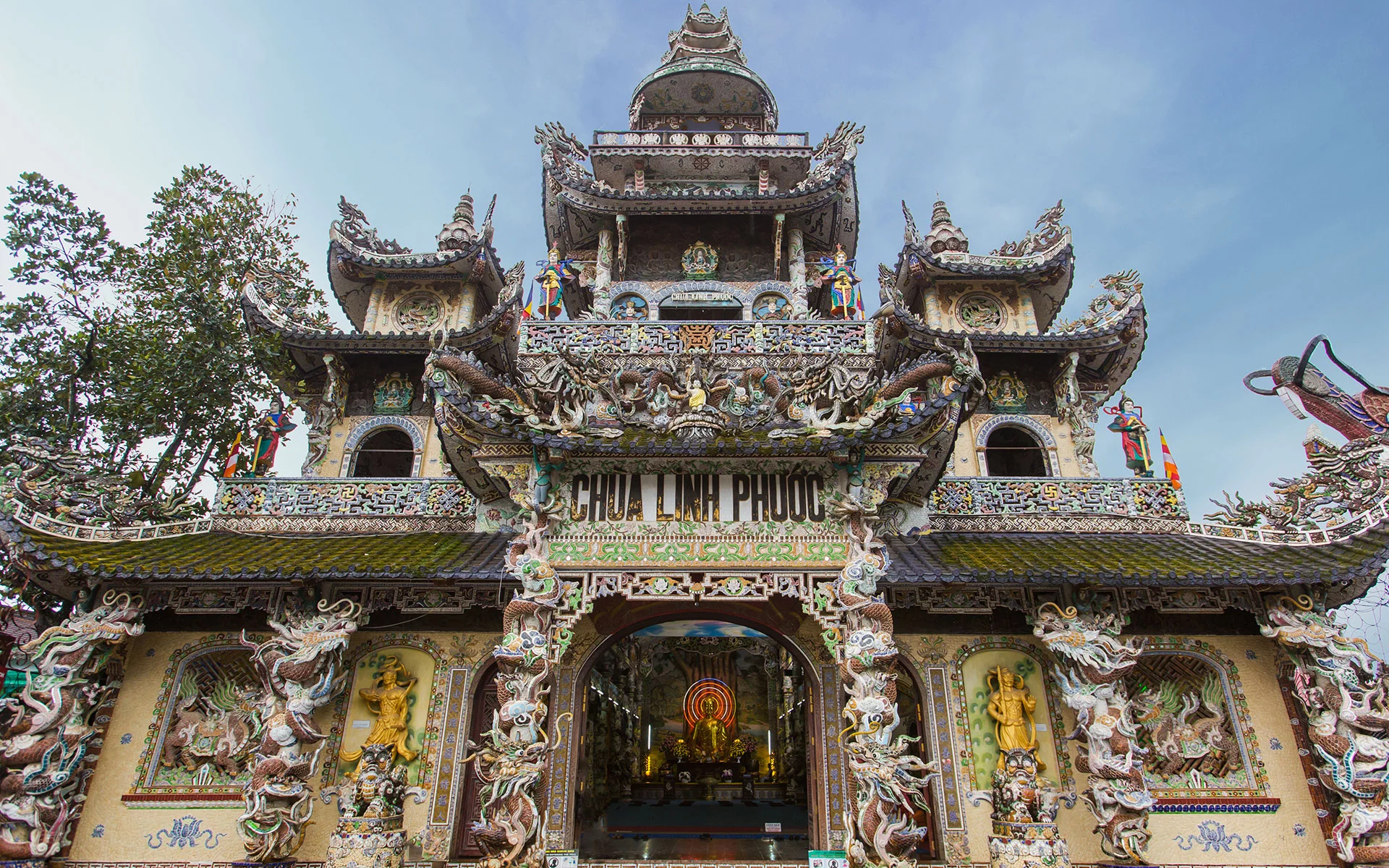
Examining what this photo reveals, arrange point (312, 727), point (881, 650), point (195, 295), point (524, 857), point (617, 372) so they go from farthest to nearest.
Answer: point (195, 295), point (617, 372), point (312, 727), point (881, 650), point (524, 857)

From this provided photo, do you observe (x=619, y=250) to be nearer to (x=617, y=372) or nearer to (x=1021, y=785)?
(x=617, y=372)

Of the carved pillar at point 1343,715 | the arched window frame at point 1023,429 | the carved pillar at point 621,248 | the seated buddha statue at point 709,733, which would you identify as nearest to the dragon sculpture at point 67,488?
the carved pillar at point 621,248

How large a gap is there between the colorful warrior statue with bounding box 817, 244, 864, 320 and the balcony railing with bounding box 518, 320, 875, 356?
1.26 metres

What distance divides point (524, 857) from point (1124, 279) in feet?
46.7

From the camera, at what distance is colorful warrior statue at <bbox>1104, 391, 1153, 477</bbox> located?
12.3 m

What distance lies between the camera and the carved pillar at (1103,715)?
306 inches

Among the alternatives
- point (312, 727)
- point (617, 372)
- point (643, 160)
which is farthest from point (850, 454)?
point (643, 160)

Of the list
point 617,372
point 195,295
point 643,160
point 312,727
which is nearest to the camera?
point 312,727

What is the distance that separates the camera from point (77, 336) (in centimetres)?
1307

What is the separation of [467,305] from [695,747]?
1275 cm

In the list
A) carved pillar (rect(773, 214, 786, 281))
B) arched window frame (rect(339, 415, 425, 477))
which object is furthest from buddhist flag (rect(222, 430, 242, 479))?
carved pillar (rect(773, 214, 786, 281))

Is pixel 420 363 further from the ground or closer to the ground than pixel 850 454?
further from the ground

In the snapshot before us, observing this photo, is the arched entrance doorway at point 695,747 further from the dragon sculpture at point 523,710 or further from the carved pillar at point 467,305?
the carved pillar at point 467,305

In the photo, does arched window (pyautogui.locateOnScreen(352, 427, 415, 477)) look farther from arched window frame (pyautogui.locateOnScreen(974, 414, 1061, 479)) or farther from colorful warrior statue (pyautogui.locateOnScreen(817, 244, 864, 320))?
arched window frame (pyautogui.locateOnScreen(974, 414, 1061, 479))
